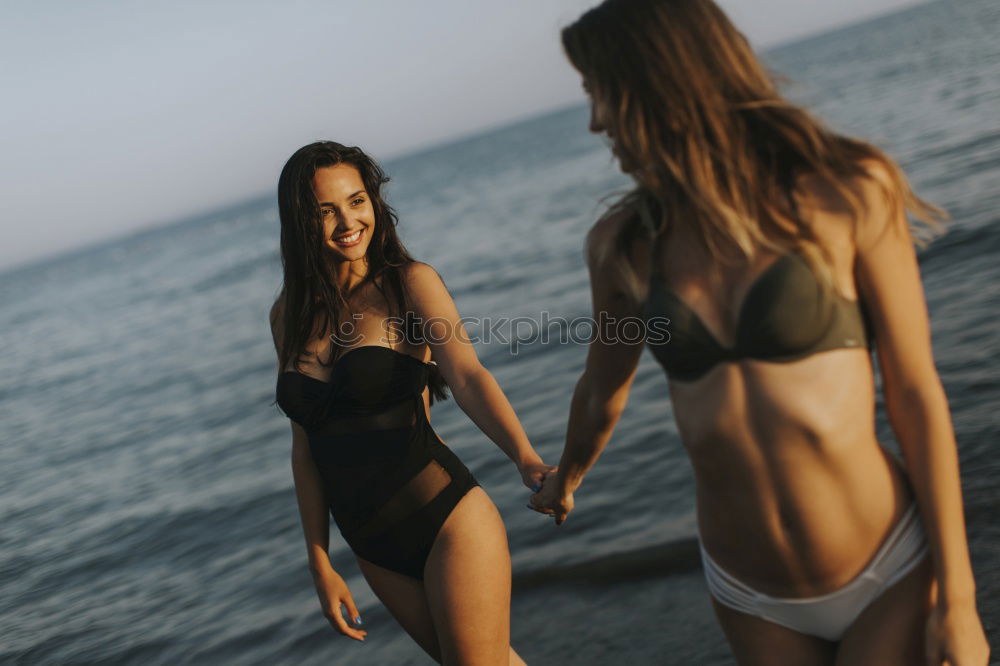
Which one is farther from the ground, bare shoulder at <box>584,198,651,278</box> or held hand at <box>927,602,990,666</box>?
bare shoulder at <box>584,198,651,278</box>

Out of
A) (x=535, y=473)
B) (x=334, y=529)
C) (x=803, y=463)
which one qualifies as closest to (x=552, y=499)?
(x=535, y=473)

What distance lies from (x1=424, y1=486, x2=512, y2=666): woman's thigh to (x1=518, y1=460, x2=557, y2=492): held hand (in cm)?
21

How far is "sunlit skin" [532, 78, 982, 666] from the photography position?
2.09m

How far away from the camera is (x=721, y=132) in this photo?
2.12 metres

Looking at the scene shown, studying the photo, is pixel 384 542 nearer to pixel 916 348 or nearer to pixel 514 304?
pixel 916 348

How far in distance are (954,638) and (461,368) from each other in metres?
1.90

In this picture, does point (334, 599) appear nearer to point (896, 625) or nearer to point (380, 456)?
point (380, 456)

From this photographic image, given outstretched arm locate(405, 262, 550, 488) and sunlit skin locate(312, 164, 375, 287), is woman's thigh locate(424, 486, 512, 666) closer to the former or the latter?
outstretched arm locate(405, 262, 550, 488)

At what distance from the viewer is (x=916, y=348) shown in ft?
6.88

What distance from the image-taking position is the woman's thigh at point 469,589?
3316 mm

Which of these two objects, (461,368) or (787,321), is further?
(461,368)

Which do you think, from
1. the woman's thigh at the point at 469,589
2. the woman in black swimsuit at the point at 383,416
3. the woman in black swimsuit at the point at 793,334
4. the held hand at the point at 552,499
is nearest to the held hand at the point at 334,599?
the woman in black swimsuit at the point at 383,416

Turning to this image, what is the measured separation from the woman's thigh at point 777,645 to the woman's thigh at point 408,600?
55.5 inches

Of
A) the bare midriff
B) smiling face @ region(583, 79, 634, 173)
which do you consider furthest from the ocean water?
the bare midriff
